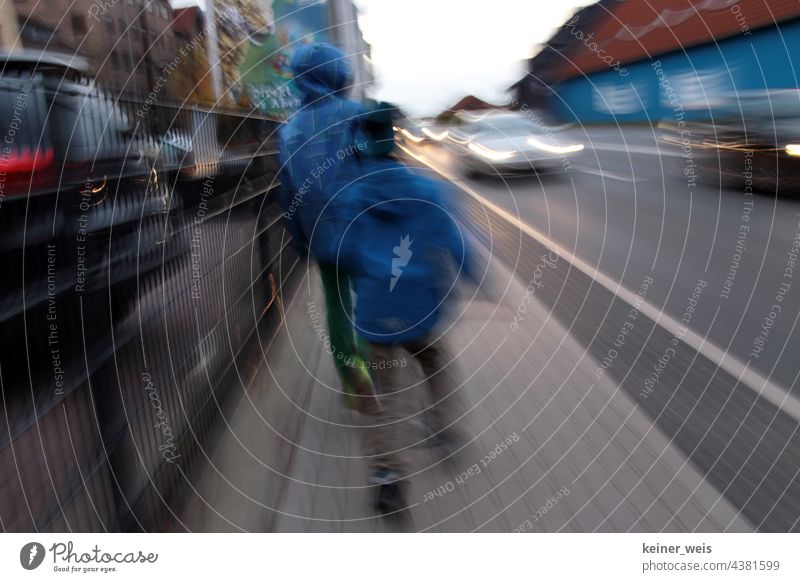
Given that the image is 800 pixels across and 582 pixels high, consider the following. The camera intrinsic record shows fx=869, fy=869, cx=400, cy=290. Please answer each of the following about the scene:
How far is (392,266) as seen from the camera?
2682 millimetres

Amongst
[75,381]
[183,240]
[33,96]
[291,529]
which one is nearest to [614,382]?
[291,529]

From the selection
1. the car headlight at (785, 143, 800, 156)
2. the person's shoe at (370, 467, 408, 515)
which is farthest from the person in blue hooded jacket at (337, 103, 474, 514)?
the car headlight at (785, 143, 800, 156)

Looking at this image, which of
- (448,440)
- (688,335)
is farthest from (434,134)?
(688,335)

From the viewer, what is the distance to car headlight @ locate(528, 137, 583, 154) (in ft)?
10.6

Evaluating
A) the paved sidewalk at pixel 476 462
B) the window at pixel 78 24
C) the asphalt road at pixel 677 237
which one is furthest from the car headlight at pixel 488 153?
the window at pixel 78 24

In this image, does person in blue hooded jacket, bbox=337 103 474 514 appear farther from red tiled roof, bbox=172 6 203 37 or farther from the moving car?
red tiled roof, bbox=172 6 203 37

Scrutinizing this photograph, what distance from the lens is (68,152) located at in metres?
2.27

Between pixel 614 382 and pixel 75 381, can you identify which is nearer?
pixel 75 381

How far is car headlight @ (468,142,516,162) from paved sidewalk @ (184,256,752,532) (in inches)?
20.1

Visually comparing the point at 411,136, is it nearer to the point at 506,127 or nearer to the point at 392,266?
the point at 392,266

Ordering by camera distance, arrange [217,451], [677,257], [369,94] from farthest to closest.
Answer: [677,257] < [217,451] < [369,94]

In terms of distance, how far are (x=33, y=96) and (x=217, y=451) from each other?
1.45 metres
